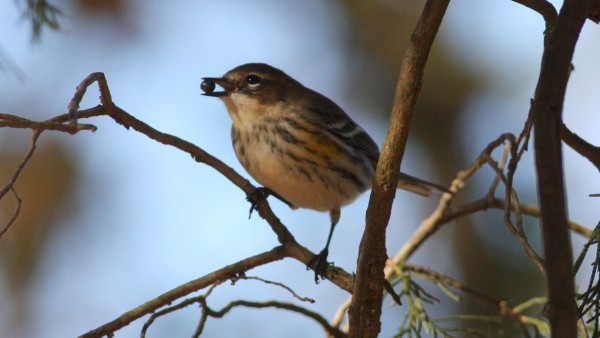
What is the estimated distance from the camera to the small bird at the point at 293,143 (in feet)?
13.3

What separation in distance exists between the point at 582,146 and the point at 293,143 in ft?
6.48

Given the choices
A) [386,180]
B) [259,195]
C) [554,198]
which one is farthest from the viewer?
[259,195]

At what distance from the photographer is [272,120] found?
4238mm

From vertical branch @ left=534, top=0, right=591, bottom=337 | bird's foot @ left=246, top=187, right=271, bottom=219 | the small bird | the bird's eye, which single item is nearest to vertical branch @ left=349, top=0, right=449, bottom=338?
vertical branch @ left=534, top=0, right=591, bottom=337

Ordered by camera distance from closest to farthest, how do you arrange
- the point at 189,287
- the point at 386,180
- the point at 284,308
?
the point at 386,180 < the point at 189,287 < the point at 284,308

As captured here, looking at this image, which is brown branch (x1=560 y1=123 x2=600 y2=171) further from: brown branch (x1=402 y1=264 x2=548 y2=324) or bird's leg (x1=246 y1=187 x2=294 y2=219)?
bird's leg (x1=246 y1=187 x2=294 y2=219)

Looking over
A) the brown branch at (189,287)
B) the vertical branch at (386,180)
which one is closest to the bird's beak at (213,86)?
the brown branch at (189,287)

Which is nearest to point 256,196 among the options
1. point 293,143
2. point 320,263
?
point 320,263

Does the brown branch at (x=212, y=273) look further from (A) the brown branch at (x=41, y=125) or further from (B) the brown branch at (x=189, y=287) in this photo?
(A) the brown branch at (x=41, y=125)

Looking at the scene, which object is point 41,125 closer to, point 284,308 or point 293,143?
point 284,308

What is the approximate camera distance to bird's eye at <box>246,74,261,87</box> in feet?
14.8

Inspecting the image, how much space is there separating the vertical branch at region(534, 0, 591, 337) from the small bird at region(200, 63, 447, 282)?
2309mm

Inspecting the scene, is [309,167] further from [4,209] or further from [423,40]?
[4,209]

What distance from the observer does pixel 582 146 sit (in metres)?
2.35
